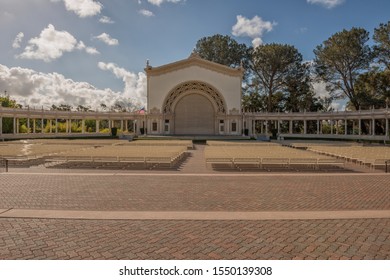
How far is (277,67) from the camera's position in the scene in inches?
3233

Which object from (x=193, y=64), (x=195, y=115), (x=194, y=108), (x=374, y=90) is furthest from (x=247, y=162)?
(x=374, y=90)

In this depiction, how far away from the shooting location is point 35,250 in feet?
21.5

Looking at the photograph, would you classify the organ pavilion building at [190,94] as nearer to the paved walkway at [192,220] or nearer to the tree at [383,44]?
the tree at [383,44]

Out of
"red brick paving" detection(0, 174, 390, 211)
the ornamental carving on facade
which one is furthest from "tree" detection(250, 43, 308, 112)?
"red brick paving" detection(0, 174, 390, 211)

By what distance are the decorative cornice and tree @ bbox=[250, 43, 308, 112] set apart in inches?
484

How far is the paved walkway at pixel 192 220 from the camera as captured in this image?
6.64 meters

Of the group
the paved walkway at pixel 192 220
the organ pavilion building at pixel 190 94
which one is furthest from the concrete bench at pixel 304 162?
the organ pavilion building at pixel 190 94

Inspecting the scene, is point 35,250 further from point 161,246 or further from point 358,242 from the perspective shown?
point 358,242

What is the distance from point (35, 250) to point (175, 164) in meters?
16.8

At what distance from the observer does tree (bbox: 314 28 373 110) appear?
226 ft

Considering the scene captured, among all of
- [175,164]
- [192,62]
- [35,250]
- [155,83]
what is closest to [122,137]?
[155,83]

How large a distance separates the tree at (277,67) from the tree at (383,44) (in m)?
19.0

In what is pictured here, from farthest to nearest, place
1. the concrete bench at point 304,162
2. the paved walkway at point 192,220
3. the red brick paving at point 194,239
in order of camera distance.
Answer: the concrete bench at point 304,162 < the paved walkway at point 192,220 < the red brick paving at point 194,239

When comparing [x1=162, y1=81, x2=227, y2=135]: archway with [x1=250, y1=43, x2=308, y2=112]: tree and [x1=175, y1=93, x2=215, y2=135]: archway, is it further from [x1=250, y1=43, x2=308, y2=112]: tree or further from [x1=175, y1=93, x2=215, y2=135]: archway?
[x1=250, y1=43, x2=308, y2=112]: tree
